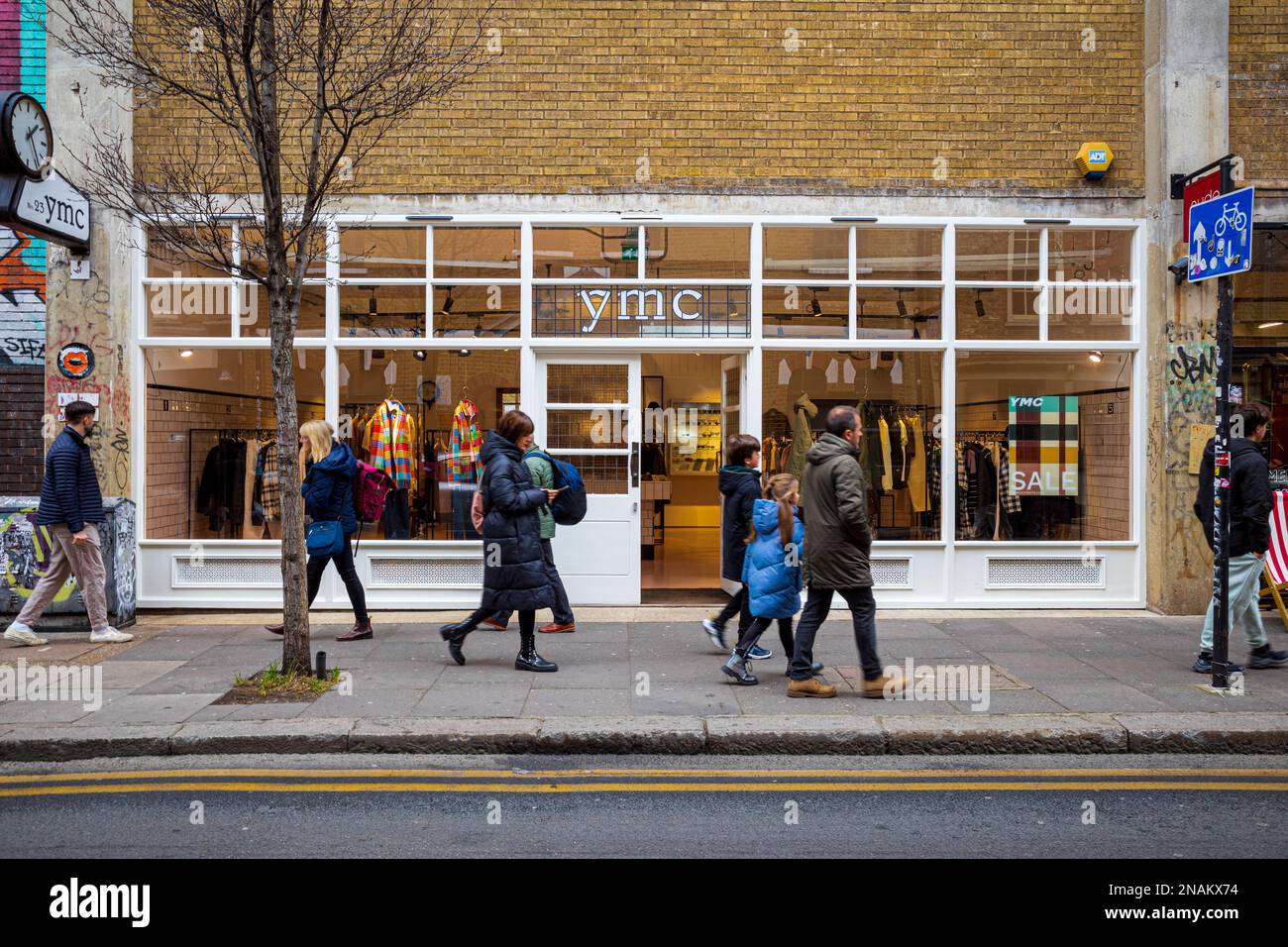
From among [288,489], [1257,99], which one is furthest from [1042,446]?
[288,489]

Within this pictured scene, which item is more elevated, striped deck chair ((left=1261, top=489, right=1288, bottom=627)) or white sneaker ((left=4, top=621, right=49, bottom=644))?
striped deck chair ((left=1261, top=489, right=1288, bottom=627))

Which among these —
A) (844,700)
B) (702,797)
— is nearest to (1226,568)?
(844,700)

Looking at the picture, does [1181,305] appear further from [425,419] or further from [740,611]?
[425,419]

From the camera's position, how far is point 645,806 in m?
5.43

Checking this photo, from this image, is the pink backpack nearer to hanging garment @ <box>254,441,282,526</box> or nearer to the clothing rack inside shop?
hanging garment @ <box>254,441,282,526</box>

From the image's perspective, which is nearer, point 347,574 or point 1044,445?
point 347,574

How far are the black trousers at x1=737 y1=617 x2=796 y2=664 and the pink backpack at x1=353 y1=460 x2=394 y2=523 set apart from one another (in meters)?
3.78

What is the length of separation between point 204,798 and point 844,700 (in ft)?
Result: 13.8

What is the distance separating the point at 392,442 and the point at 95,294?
3.33 m

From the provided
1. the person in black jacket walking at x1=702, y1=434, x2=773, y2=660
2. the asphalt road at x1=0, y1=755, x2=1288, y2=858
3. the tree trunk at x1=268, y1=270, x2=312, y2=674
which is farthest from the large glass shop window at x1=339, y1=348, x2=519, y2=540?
the asphalt road at x1=0, y1=755, x2=1288, y2=858

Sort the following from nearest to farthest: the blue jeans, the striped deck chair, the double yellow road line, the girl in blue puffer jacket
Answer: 1. the double yellow road line
2. the girl in blue puffer jacket
3. the blue jeans
4. the striped deck chair

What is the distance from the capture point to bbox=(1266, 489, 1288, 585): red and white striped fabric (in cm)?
947

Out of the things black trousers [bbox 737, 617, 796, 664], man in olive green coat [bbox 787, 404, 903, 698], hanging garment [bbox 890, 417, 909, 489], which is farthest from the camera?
hanging garment [bbox 890, 417, 909, 489]

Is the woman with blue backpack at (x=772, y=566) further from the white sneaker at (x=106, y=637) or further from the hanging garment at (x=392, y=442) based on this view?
the white sneaker at (x=106, y=637)
